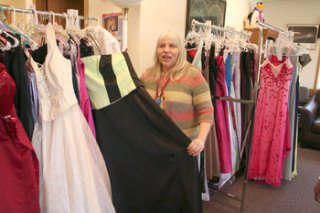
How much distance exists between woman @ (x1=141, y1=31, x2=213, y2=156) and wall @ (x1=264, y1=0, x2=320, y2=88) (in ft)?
15.2

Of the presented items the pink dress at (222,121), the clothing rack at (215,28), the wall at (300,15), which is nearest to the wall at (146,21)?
the clothing rack at (215,28)

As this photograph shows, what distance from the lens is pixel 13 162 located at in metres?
0.94

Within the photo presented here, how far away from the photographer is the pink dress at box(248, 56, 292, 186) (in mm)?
2539

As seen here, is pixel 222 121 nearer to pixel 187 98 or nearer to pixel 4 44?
pixel 187 98

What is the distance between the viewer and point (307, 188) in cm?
278

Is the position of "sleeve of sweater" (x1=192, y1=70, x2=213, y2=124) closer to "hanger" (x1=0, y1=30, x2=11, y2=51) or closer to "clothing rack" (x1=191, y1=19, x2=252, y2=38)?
"clothing rack" (x1=191, y1=19, x2=252, y2=38)

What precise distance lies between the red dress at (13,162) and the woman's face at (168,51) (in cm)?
91

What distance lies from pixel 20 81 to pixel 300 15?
5.67 meters

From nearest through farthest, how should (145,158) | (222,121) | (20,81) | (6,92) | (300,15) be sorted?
(6,92)
(20,81)
(145,158)
(222,121)
(300,15)

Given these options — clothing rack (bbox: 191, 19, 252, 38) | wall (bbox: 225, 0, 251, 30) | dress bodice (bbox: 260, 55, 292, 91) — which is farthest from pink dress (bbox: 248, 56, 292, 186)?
wall (bbox: 225, 0, 251, 30)

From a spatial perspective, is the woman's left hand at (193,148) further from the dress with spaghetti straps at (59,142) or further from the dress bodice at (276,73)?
the dress bodice at (276,73)

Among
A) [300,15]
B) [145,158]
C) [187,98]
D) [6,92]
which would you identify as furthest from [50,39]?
[300,15]

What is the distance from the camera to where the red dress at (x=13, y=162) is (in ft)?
2.97

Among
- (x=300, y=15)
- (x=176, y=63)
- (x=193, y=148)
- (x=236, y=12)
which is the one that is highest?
(x=300, y=15)
